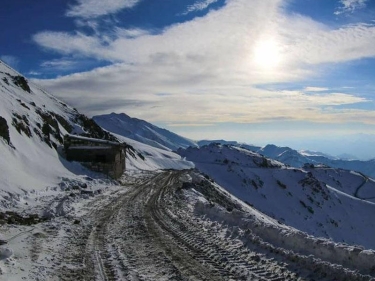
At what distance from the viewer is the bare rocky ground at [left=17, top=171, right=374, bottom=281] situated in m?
11.1

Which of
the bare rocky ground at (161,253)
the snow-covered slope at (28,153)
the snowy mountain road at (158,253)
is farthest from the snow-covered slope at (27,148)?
the snowy mountain road at (158,253)

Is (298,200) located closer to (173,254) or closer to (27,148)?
(27,148)

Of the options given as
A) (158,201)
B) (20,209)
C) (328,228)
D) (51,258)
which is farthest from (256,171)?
(51,258)

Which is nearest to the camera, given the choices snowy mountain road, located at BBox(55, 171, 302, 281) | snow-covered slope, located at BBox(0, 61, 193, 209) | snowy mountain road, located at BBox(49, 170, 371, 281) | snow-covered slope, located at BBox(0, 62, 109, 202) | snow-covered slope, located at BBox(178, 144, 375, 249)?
snowy mountain road, located at BBox(49, 170, 371, 281)

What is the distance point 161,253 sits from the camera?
13781mm

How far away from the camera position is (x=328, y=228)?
4210 inches

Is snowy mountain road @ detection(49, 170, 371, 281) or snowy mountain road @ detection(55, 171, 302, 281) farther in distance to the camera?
snowy mountain road @ detection(55, 171, 302, 281)

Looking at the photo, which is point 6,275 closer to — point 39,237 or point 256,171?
point 39,237

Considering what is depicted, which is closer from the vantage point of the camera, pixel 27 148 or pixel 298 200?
pixel 27 148

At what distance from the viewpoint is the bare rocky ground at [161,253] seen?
11.1 metres

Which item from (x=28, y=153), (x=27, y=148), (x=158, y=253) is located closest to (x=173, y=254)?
(x=158, y=253)

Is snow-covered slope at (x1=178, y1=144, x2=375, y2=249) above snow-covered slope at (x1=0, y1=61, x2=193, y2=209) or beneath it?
beneath

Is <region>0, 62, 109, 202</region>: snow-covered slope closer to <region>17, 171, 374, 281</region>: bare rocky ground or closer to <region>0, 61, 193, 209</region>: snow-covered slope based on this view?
<region>0, 61, 193, 209</region>: snow-covered slope

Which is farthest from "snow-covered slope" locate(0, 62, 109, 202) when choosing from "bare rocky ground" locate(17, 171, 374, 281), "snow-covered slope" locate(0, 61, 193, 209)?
"bare rocky ground" locate(17, 171, 374, 281)
